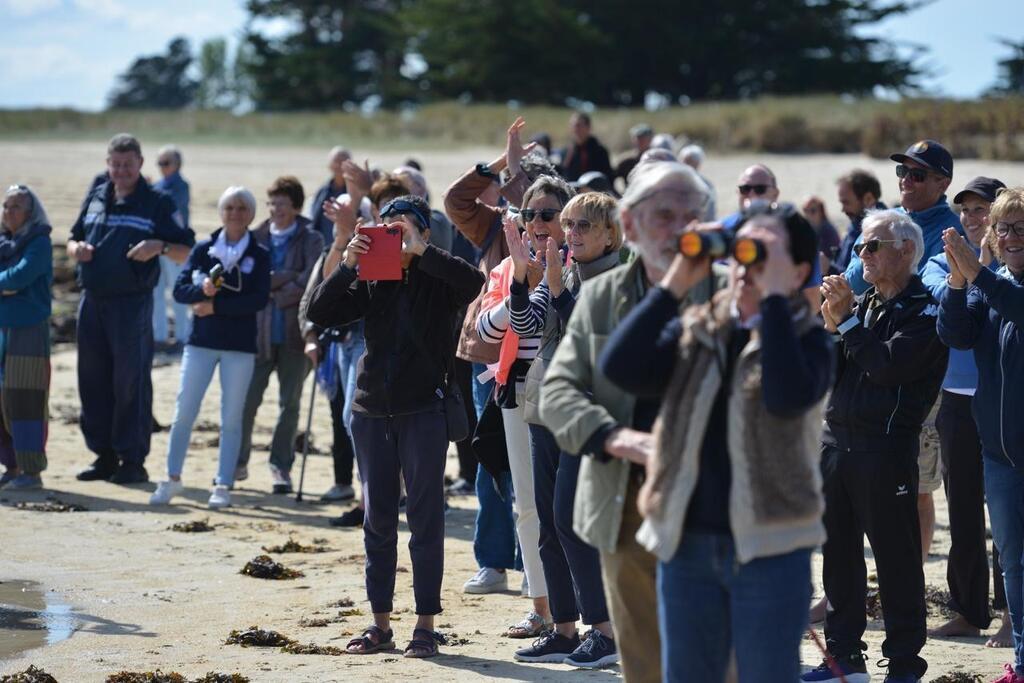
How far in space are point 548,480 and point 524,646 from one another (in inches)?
35.0

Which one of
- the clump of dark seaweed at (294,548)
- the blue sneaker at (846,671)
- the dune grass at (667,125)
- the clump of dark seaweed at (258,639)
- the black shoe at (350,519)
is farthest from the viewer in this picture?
the dune grass at (667,125)

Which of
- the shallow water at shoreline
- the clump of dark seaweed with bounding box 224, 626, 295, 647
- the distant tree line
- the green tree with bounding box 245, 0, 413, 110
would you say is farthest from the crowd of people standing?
the green tree with bounding box 245, 0, 413, 110

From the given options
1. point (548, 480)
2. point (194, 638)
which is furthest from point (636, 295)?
point (194, 638)

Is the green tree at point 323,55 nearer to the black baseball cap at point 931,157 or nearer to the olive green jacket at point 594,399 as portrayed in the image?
the black baseball cap at point 931,157

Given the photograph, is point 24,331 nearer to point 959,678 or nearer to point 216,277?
point 216,277

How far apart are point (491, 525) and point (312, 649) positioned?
5.16 feet

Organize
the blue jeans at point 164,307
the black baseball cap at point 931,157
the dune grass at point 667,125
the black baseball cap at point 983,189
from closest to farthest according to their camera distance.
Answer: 1. the black baseball cap at point 983,189
2. the black baseball cap at point 931,157
3. the blue jeans at point 164,307
4. the dune grass at point 667,125

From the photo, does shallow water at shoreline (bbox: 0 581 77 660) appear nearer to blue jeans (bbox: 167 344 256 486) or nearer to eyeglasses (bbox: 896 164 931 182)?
blue jeans (bbox: 167 344 256 486)

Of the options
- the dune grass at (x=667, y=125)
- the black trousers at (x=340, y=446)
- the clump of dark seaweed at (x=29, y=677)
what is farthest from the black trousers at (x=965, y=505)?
the dune grass at (x=667, y=125)

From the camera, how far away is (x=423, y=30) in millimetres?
48562

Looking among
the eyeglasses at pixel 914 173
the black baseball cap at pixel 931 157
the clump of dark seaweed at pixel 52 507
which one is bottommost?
the clump of dark seaweed at pixel 52 507

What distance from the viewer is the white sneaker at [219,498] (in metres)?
10.1

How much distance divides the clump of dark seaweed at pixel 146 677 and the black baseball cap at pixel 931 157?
4.16 m

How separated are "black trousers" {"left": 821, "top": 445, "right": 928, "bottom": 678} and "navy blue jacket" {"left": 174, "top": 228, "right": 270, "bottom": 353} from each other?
4918 mm
